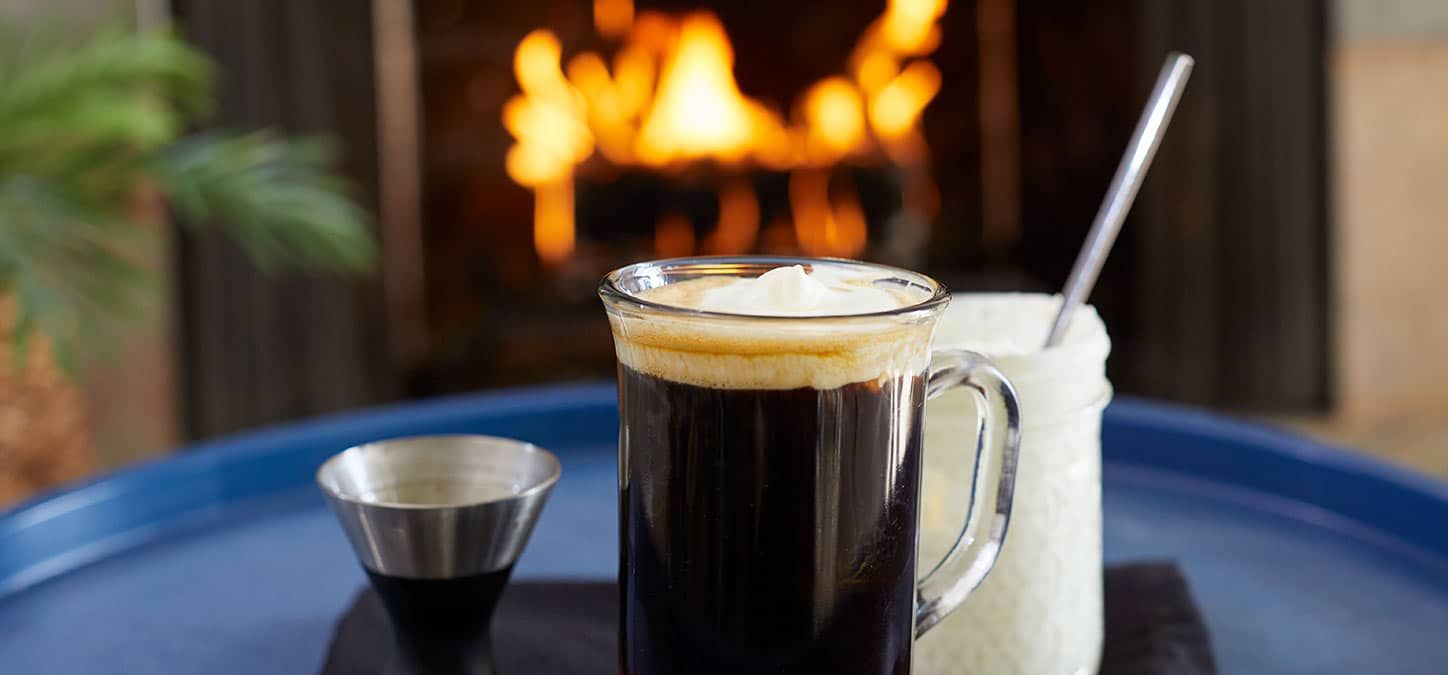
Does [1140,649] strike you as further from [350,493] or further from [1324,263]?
[1324,263]

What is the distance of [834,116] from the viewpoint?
2625 mm

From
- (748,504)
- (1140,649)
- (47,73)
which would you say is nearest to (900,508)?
(748,504)

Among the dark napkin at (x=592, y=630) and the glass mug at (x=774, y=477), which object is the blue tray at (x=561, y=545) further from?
the glass mug at (x=774, y=477)

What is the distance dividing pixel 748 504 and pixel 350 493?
214mm

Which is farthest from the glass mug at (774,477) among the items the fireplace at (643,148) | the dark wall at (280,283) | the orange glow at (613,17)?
the orange glow at (613,17)

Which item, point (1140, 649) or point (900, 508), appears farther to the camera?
point (1140, 649)

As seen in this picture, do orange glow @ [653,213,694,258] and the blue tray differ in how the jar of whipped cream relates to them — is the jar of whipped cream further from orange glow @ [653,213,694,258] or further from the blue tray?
orange glow @ [653,213,694,258]

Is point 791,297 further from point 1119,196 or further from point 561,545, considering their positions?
point 561,545

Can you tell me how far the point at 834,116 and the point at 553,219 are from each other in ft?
1.90

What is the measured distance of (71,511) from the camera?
33.6 inches

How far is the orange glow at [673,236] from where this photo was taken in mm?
2562

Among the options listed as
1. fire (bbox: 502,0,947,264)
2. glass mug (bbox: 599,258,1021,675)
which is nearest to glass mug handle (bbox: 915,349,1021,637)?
glass mug (bbox: 599,258,1021,675)

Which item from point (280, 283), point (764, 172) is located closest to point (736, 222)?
point (764, 172)

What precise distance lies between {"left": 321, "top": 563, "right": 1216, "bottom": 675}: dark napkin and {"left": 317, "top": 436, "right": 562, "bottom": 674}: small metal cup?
0.04 m
